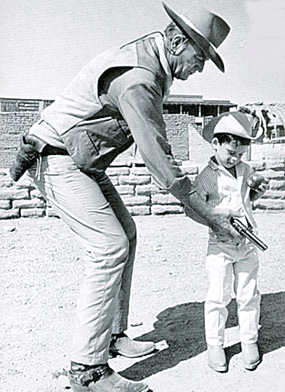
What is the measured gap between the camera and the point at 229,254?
9.34ft

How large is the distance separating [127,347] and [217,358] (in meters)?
0.54

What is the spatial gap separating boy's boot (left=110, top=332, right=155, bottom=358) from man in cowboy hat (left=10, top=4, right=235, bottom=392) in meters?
0.44

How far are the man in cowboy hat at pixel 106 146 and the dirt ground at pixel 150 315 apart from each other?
1.34 ft

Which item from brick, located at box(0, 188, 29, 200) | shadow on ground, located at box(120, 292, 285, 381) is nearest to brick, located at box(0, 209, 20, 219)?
brick, located at box(0, 188, 29, 200)

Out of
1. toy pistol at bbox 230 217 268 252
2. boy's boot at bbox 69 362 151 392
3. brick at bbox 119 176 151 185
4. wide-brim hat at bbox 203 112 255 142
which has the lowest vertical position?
brick at bbox 119 176 151 185

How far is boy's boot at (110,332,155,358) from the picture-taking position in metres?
2.98

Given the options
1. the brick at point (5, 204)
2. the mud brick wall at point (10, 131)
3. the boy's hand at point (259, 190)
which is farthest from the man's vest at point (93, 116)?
the mud brick wall at point (10, 131)

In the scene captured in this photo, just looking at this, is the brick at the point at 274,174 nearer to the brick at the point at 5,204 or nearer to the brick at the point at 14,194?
the brick at the point at 14,194

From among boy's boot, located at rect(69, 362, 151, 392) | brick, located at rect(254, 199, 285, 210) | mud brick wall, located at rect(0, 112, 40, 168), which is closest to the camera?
boy's boot, located at rect(69, 362, 151, 392)

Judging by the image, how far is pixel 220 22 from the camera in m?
2.37

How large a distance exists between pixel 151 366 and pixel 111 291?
727 millimetres

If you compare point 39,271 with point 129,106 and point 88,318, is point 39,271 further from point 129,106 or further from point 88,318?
point 129,106

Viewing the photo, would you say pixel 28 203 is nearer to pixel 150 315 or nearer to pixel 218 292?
pixel 150 315

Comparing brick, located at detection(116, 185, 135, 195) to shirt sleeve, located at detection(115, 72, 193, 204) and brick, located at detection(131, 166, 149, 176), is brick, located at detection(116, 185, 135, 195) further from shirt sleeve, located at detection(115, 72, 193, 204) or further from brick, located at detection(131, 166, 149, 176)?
shirt sleeve, located at detection(115, 72, 193, 204)
